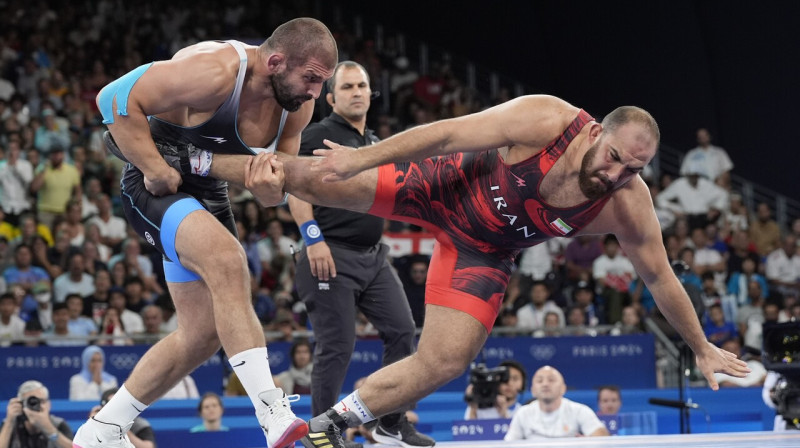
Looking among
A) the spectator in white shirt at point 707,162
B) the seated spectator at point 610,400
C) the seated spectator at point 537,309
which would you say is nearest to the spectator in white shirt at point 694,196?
the spectator in white shirt at point 707,162

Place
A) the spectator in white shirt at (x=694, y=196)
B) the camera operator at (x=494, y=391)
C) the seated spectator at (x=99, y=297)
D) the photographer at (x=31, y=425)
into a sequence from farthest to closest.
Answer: the spectator in white shirt at (x=694, y=196) → the seated spectator at (x=99, y=297) → the camera operator at (x=494, y=391) → the photographer at (x=31, y=425)

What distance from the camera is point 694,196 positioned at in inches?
472

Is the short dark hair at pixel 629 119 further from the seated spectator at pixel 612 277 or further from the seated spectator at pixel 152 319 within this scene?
the seated spectator at pixel 612 277

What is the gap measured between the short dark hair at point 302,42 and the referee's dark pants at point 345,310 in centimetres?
131

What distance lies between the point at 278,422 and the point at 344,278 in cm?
139

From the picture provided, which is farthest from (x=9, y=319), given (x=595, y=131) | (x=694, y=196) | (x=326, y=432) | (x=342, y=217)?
(x=694, y=196)

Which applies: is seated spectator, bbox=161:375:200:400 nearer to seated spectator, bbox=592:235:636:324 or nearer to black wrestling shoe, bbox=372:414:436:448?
black wrestling shoe, bbox=372:414:436:448

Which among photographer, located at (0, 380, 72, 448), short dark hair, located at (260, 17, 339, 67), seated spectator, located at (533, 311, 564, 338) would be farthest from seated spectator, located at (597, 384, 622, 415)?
short dark hair, located at (260, 17, 339, 67)

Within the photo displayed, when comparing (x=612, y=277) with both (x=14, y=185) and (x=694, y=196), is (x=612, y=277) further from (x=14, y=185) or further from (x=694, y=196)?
(x=14, y=185)

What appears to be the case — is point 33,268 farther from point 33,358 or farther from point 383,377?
point 383,377

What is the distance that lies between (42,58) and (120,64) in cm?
98

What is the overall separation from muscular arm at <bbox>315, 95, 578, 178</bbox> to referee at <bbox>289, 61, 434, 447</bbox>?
1.06 meters

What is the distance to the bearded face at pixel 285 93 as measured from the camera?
12.3 feet

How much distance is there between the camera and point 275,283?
10.1 meters
